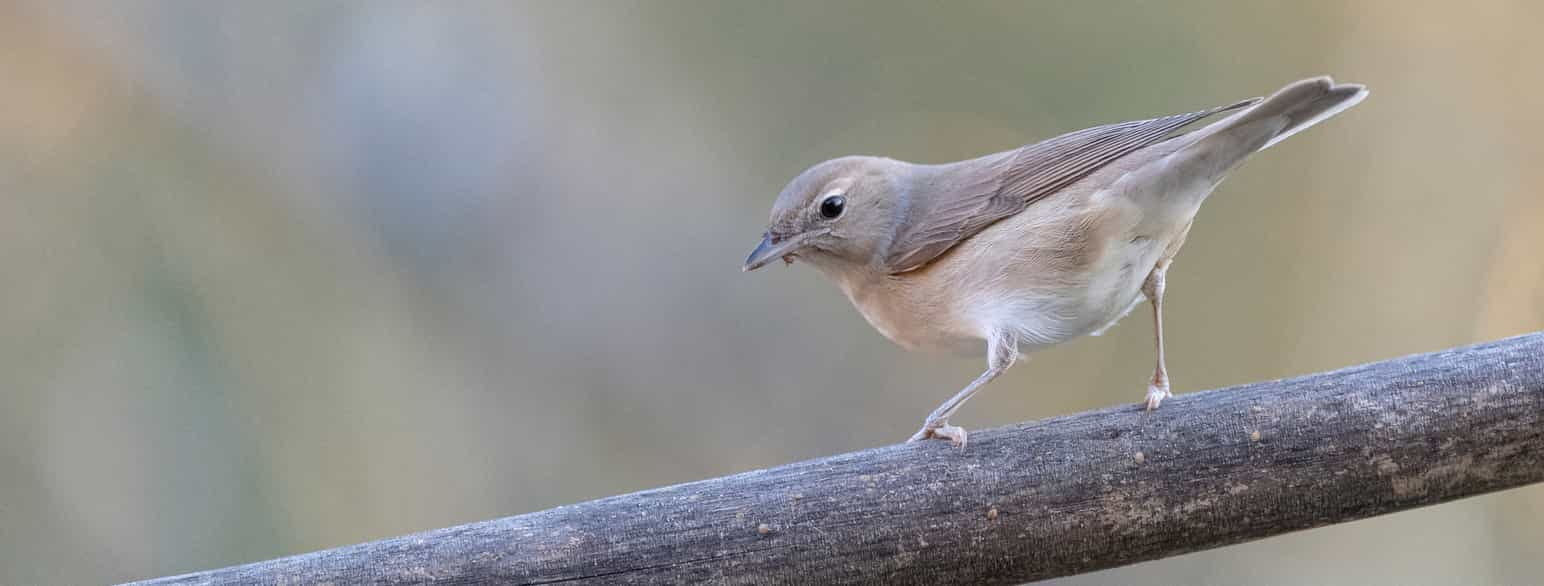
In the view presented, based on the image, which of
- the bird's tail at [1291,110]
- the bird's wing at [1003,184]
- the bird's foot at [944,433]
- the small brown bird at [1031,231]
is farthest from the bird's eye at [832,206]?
the bird's tail at [1291,110]

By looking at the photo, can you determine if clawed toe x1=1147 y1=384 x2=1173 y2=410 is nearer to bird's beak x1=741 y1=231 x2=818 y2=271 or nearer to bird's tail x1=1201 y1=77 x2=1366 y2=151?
bird's tail x1=1201 y1=77 x2=1366 y2=151

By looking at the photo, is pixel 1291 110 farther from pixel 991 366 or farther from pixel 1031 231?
pixel 991 366

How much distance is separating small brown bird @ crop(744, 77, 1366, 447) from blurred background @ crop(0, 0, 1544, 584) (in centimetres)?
137

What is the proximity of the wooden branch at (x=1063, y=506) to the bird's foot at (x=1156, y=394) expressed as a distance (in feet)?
0.40

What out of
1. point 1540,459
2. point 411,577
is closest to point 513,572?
point 411,577

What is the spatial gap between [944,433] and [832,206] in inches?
39.7

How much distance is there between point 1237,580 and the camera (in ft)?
16.1

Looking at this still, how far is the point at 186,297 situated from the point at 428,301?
0.91 meters

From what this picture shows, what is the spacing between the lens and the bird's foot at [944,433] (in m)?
2.56

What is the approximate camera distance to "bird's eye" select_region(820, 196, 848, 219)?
137 inches

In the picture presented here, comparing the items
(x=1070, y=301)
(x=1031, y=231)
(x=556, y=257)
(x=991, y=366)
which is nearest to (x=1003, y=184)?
(x=1031, y=231)

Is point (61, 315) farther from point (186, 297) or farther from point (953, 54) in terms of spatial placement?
point (953, 54)

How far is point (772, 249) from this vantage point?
11.2 feet

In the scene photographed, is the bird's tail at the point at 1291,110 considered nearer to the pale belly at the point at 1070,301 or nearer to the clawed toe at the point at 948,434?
the pale belly at the point at 1070,301
